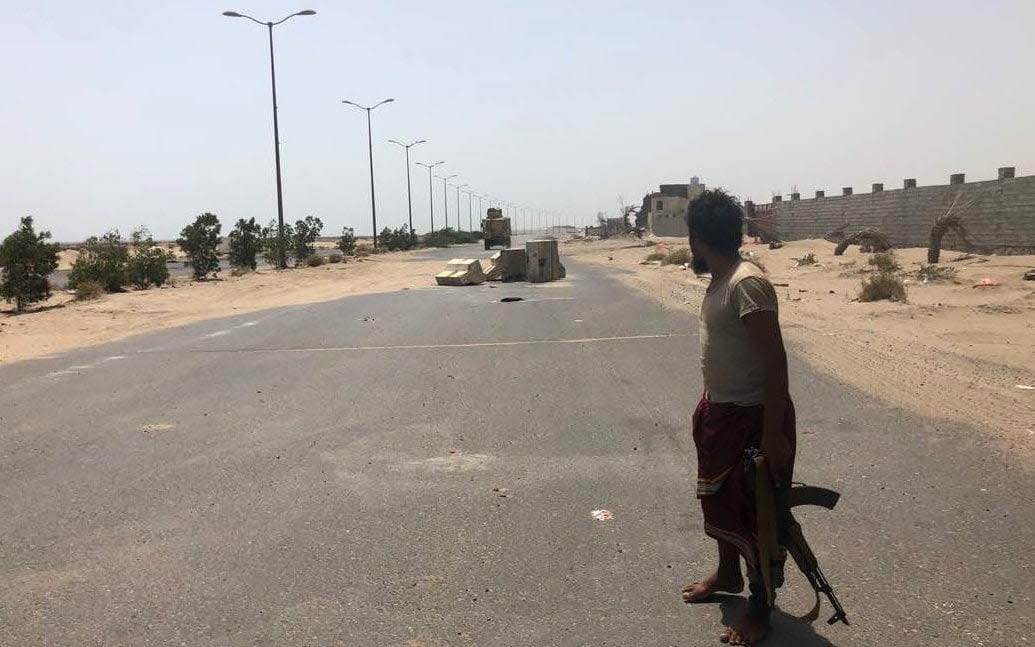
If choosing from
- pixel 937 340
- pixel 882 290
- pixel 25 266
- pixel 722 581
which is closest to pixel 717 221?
pixel 722 581

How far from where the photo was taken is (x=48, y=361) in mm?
12211

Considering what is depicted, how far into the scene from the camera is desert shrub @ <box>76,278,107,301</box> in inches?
912

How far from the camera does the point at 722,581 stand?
3953mm

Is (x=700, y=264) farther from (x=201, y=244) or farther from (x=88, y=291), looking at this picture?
(x=201, y=244)

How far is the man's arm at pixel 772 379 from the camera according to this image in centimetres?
338

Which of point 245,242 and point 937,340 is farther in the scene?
point 245,242

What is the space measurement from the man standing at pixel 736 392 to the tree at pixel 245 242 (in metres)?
38.4

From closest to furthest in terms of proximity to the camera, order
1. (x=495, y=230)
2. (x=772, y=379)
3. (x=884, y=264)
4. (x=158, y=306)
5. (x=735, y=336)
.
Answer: (x=772, y=379)
(x=735, y=336)
(x=158, y=306)
(x=884, y=264)
(x=495, y=230)

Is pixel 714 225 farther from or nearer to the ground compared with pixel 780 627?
farther from the ground

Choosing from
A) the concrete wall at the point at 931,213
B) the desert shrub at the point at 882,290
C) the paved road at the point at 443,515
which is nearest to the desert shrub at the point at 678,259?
the concrete wall at the point at 931,213

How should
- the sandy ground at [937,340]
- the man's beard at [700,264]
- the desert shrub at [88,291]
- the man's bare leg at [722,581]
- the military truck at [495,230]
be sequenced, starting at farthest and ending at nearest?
the military truck at [495,230] → the desert shrub at [88,291] → the sandy ground at [937,340] → the man's bare leg at [722,581] → the man's beard at [700,264]

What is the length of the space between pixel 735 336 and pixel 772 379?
0.24 meters

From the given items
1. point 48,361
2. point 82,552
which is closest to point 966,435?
point 82,552

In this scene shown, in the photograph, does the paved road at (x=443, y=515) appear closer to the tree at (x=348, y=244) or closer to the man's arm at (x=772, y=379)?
the man's arm at (x=772, y=379)
